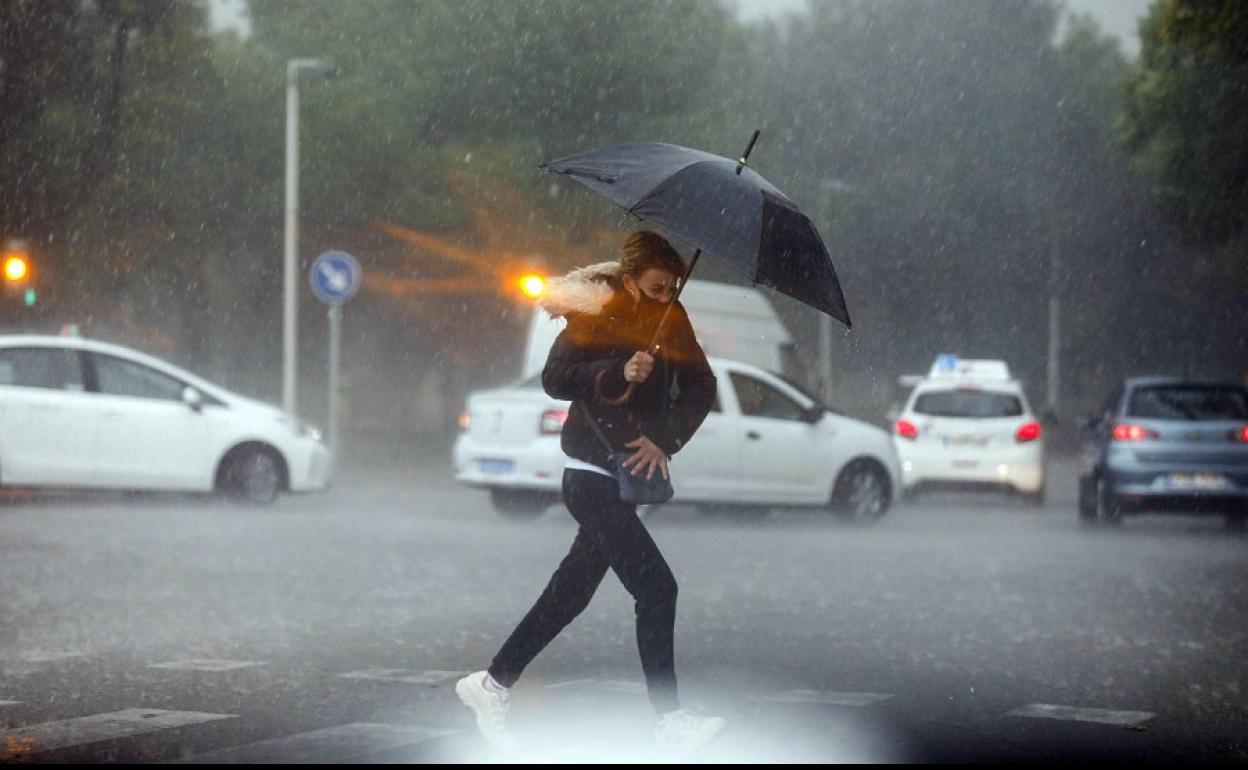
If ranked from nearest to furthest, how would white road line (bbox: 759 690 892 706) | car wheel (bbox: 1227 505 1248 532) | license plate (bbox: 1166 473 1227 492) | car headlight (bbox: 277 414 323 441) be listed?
white road line (bbox: 759 690 892 706), license plate (bbox: 1166 473 1227 492), car wheel (bbox: 1227 505 1248 532), car headlight (bbox: 277 414 323 441)

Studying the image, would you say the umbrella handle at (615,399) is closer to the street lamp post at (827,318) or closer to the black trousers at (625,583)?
the black trousers at (625,583)

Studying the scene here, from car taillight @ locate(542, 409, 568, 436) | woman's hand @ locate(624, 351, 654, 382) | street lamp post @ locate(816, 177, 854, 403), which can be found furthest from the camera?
street lamp post @ locate(816, 177, 854, 403)

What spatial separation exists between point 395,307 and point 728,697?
109ft

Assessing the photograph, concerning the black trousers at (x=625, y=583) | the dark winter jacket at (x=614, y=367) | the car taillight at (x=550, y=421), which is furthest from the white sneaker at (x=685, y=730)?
the car taillight at (x=550, y=421)

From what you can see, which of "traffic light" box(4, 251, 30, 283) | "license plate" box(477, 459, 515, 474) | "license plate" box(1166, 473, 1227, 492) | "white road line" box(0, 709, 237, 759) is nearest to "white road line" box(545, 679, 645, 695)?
"white road line" box(0, 709, 237, 759)

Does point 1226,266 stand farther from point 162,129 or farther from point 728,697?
point 728,697

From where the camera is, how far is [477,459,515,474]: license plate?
1877 cm

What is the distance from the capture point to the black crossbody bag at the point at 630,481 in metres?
6.83

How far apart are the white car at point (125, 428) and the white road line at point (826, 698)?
39.4ft

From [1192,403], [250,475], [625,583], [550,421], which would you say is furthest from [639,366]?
[1192,403]

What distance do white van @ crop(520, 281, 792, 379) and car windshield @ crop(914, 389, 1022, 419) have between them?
1924mm

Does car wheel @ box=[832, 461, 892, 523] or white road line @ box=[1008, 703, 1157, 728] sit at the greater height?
car wheel @ box=[832, 461, 892, 523]

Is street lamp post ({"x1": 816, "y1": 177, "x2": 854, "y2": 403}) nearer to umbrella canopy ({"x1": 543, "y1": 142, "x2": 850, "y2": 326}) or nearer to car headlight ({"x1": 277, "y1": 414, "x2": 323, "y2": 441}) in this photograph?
car headlight ({"x1": 277, "y1": 414, "x2": 323, "y2": 441})

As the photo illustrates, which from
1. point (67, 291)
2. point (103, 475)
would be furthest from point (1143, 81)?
point (103, 475)
